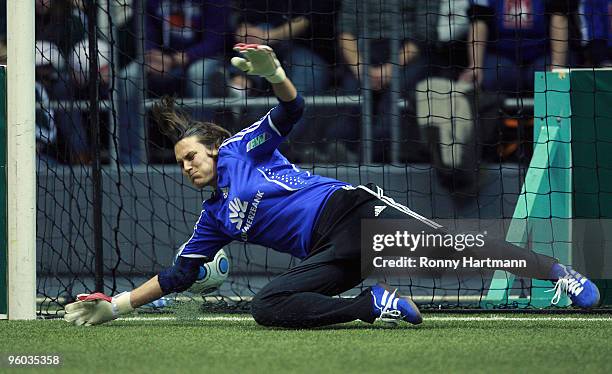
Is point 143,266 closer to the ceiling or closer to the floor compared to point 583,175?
closer to the floor

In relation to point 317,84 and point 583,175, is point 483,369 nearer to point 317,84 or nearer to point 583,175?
point 583,175

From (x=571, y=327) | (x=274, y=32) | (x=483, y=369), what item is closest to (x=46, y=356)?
(x=483, y=369)

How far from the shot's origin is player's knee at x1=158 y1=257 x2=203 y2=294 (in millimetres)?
5152

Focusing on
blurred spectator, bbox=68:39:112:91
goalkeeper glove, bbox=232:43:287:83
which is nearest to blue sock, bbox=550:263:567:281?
goalkeeper glove, bbox=232:43:287:83

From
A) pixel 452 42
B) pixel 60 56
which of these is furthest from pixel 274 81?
pixel 452 42

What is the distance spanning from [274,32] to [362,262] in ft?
13.9

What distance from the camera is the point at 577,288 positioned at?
4668 mm

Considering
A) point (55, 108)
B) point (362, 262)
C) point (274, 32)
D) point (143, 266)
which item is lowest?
point (143, 266)

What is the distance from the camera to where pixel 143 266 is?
8758mm

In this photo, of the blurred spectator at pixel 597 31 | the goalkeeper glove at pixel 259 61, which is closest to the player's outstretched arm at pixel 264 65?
the goalkeeper glove at pixel 259 61

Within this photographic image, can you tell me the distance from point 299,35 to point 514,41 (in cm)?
163

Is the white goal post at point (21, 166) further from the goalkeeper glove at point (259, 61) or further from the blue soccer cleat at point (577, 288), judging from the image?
the blue soccer cleat at point (577, 288)

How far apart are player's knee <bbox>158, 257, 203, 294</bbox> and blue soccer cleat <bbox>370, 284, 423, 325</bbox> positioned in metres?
0.86

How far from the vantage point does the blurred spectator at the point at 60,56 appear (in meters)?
7.18
